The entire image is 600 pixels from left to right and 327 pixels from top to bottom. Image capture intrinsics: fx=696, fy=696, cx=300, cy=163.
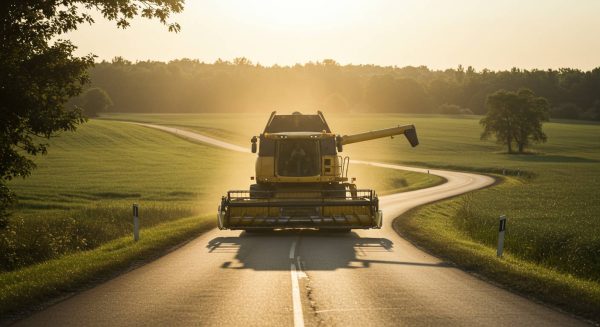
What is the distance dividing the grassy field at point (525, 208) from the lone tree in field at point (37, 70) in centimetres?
1036

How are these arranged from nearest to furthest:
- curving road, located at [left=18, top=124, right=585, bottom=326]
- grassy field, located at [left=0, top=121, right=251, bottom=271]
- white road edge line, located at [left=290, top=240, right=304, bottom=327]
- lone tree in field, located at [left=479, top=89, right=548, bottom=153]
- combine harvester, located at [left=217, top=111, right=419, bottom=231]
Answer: white road edge line, located at [left=290, top=240, right=304, bottom=327]
curving road, located at [left=18, top=124, right=585, bottom=326]
combine harvester, located at [left=217, top=111, right=419, bottom=231]
grassy field, located at [left=0, top=121, right=251, bottom=271]
lone tree in field, located at [left=479, top=89, right=548, bottom=153]

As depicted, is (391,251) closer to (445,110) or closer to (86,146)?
(86,146)

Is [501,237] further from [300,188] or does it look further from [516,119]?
[516,119]

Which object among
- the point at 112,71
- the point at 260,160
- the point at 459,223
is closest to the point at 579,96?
the point at 112,71

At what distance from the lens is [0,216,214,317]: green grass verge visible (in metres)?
12.1

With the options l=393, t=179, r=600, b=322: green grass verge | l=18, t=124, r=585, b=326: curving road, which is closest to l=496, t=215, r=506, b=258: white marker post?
l=393, t=179, r=600, b=322: green grass verge

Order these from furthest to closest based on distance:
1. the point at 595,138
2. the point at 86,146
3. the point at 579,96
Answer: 1. the point at 579,96
2. the point at 595,138
3. the point at 86,146

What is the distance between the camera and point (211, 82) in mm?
197375

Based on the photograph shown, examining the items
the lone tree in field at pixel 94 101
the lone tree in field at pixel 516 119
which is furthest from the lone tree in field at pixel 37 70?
the lone tree in field at pixel 94 101

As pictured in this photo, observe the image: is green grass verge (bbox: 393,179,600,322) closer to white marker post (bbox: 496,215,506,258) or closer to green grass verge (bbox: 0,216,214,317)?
white marker post (bbox: 496,215,506,258)

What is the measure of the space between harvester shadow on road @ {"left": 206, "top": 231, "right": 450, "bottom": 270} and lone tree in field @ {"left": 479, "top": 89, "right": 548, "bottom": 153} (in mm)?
85624

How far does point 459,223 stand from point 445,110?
164 metres

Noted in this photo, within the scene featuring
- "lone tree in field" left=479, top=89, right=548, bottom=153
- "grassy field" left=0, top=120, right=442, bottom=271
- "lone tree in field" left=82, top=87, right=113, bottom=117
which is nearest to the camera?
"grassy field" left=0, top=120, right=442, bottom=271

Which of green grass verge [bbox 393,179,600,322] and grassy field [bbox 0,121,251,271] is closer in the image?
green grass verge [bbox 393,179,600,322]
